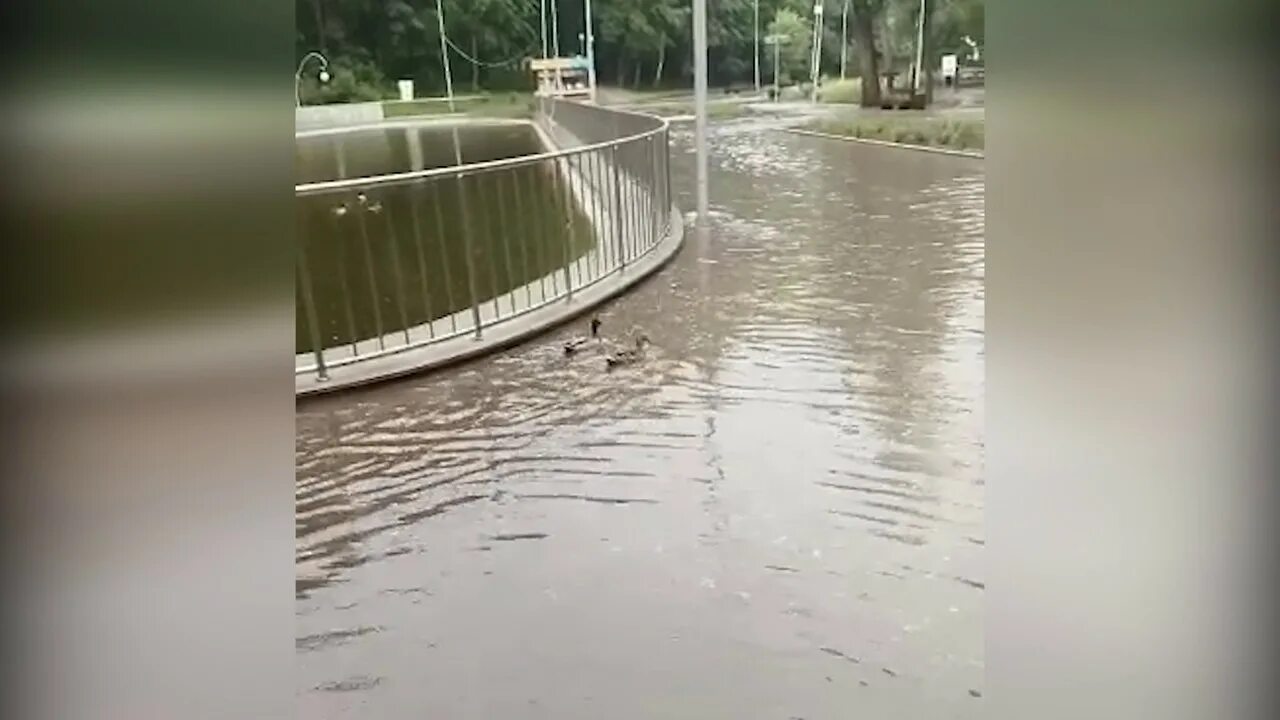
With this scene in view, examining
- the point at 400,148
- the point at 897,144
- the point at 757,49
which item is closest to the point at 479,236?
the point at 400,148

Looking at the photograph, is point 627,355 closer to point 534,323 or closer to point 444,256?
point 534,323

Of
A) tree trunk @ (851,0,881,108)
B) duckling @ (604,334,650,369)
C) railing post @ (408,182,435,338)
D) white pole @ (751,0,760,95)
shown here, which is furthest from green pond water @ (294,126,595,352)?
tree trunk @ (851,0,881,108)

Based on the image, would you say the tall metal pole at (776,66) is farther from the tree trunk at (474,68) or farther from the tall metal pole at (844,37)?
the tree trunk at (474,68)

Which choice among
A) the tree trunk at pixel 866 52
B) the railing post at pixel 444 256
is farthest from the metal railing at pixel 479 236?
the tree trunk at pixel 866 52

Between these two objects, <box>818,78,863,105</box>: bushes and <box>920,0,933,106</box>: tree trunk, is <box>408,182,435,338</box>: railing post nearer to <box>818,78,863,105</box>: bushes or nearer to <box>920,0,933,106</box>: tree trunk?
<box>818,78,863,105</box>: bushes
